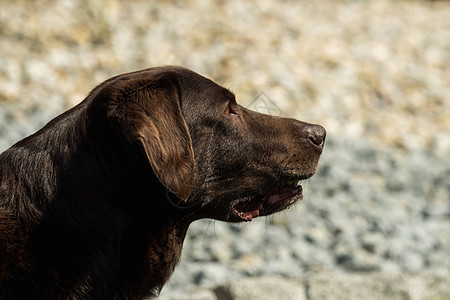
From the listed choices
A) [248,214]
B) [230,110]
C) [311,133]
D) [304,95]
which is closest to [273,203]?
[248,214]

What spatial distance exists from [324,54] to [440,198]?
3089mm

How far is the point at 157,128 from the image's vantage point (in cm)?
272

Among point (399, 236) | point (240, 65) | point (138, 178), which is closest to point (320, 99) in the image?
point (240, 65)

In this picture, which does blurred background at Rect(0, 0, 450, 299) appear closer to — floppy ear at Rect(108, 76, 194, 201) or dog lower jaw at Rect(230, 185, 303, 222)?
dog lower jaw at Rect(230, 185, 303, 222)

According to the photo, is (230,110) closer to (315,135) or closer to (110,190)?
(315,135)

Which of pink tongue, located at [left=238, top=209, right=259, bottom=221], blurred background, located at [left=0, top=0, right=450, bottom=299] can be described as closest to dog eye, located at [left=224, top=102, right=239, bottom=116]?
pink tongue, located at [left=238, top=209, right=259, bottom=221]

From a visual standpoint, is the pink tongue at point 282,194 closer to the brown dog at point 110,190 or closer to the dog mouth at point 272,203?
the dog mouth at point 272,203

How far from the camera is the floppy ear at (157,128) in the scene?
8.74 ft

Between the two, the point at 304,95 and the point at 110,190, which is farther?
the point at 304,95

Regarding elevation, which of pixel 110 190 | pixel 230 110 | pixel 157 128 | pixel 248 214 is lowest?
pixel 110 190

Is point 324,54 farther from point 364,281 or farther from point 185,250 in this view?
point 364,281

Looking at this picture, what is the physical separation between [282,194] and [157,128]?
35.9 inches

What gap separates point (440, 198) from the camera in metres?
6.98

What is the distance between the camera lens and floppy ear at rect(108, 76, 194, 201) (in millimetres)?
2664
